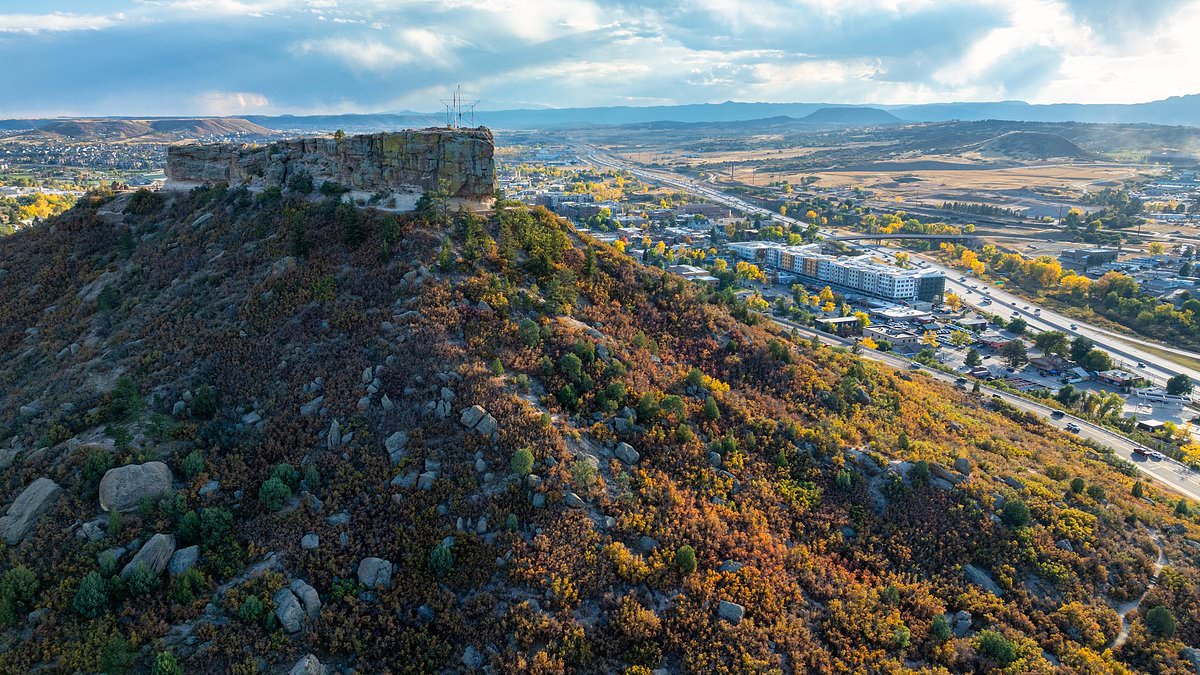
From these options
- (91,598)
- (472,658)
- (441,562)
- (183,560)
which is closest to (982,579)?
(472,658)

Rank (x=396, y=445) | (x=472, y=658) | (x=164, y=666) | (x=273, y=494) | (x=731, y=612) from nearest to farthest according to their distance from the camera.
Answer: (x=164, y=666) → (x=472, y=658) → (x=731, y=612) → (x=273, y=494) → (x=396, y=445)

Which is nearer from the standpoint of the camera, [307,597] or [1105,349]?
[307,597]

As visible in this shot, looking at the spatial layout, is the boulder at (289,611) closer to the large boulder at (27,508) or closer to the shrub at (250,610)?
the shrub at (250,610)

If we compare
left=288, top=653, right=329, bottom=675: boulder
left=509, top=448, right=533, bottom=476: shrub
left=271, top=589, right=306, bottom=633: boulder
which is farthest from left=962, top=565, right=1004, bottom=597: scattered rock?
left=271, top=589, right=306, bottom=633: boulder

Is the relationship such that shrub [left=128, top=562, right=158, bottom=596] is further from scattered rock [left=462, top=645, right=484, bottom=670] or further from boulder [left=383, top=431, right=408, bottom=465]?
scattered rock [left=462, top=645, right=484, bottom=670]

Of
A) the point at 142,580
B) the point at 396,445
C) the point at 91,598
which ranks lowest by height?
the point at 91,598

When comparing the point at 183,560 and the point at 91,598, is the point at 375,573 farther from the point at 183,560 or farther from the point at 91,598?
the point at 91,598
